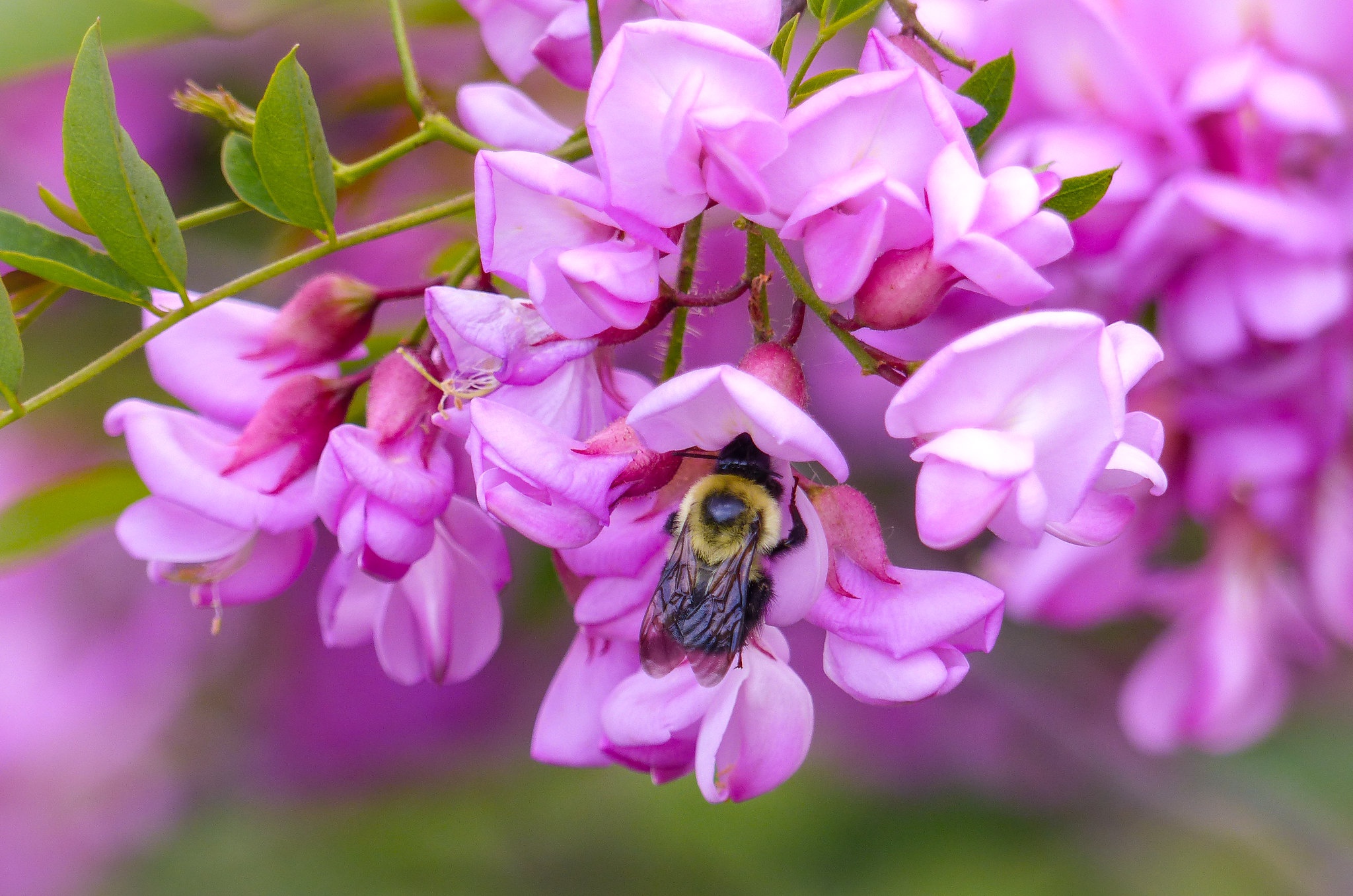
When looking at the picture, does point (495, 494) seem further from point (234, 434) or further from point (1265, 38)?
point (1265, 38)

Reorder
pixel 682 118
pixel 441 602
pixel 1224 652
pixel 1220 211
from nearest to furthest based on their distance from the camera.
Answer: pixel 682 118 → pixel 441 602 → pixel 1220 211 → pixel 1224 652

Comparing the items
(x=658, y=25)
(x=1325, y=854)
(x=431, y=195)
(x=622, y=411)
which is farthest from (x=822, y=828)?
(x=658, y=25)

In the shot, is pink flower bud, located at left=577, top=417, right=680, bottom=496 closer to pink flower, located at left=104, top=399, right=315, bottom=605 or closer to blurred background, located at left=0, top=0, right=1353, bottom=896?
pink flower, located at left=104, top=399, right=315, bottom=605

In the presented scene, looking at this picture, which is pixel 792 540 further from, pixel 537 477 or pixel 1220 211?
pixel 1220 211

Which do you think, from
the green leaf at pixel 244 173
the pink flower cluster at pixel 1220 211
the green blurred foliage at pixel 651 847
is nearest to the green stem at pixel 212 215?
the green leaf at pixel 244 173

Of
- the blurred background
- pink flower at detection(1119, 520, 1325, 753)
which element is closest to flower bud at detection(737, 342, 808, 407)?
pink flower at detection(1119, 520, 1325, 753)

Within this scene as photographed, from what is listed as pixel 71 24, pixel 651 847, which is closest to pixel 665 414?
pixel 71 24
